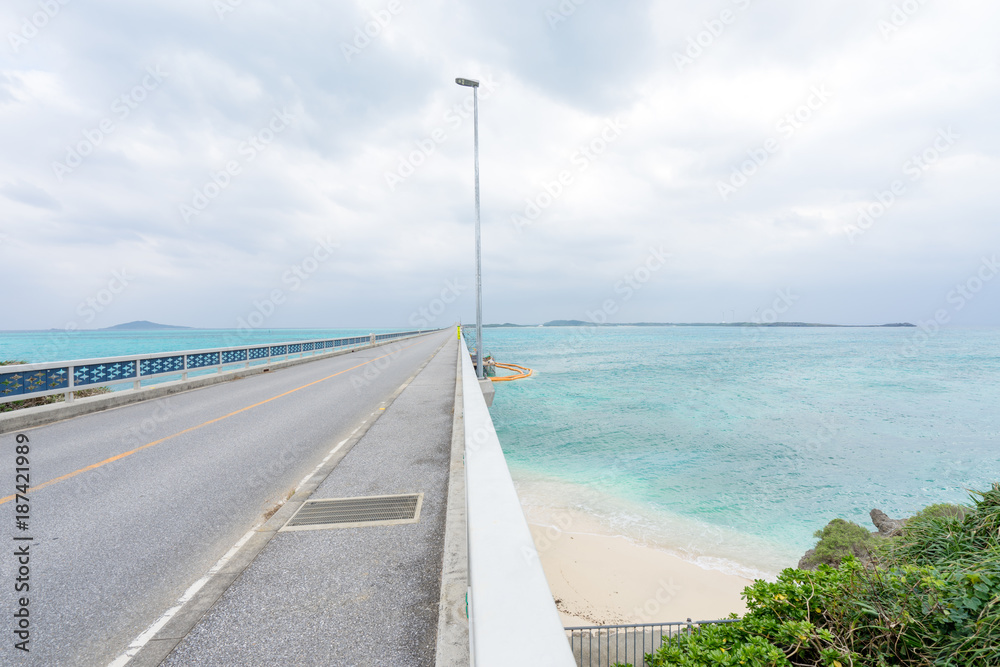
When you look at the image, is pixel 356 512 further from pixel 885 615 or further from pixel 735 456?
pixel 735 456

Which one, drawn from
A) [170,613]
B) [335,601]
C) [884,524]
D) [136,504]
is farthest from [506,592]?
[884,524]

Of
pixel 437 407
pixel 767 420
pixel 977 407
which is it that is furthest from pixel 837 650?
pixel 977 407

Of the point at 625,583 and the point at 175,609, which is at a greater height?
the point at 175,609

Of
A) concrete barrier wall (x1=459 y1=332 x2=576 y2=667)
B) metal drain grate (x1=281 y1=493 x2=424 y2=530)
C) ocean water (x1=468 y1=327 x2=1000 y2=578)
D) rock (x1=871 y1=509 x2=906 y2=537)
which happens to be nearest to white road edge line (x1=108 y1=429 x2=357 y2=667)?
metal drain grate (x1=281 y1=493 x2=424 y2=530)

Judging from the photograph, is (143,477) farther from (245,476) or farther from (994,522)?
(994,522)

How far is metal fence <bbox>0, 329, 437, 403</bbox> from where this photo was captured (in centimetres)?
904

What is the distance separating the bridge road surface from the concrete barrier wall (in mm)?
2537

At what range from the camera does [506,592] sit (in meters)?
1.69

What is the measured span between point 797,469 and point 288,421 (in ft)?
78.2

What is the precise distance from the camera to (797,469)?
21.5 meters

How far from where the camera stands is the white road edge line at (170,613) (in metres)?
2.59

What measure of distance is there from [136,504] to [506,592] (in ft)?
18.0

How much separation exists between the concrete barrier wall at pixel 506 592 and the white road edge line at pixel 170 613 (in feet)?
7.51

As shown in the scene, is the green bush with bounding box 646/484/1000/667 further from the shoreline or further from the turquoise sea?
the turquoise sea
